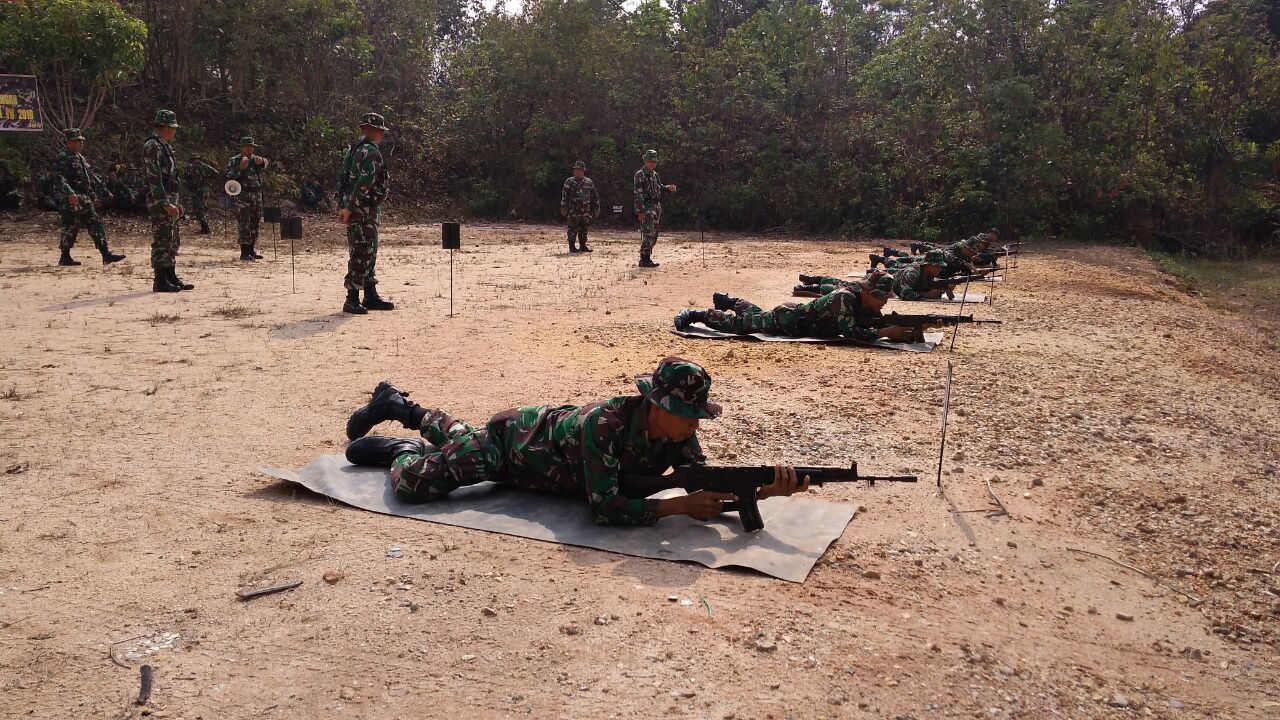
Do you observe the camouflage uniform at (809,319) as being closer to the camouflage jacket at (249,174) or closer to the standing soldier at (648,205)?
the standing soldier at (648,205)

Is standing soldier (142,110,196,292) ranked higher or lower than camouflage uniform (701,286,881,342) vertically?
higher

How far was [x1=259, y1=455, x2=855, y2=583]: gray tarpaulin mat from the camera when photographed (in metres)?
4.17

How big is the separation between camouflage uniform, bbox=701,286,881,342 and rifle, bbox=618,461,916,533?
4831 millimetres

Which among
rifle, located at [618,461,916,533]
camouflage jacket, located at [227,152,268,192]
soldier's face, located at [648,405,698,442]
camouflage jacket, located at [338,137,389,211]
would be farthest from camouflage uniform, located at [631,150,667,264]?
soldier's face, located at [648,405,698,442]

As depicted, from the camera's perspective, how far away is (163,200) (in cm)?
1137

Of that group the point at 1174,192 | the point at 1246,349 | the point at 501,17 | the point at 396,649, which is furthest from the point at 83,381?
the point at 501,17

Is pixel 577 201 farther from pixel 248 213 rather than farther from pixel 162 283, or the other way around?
pixel 162 283

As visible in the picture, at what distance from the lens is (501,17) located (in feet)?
93.8

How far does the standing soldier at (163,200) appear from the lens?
11.2 m

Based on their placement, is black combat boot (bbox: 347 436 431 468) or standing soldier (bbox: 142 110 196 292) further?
standing soldier (bbox: 142 110 196 292)

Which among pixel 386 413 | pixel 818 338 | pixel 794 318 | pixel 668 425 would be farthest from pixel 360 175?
pixel 668 425

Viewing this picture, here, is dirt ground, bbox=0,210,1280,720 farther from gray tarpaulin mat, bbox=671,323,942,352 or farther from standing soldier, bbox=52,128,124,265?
standing soldier, bbox=52,128,124,265

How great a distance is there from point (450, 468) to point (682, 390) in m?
1.45

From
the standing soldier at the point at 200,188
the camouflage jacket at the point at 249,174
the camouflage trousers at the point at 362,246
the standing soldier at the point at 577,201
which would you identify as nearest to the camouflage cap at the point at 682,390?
the camouflage trousers at the point at 362,246
